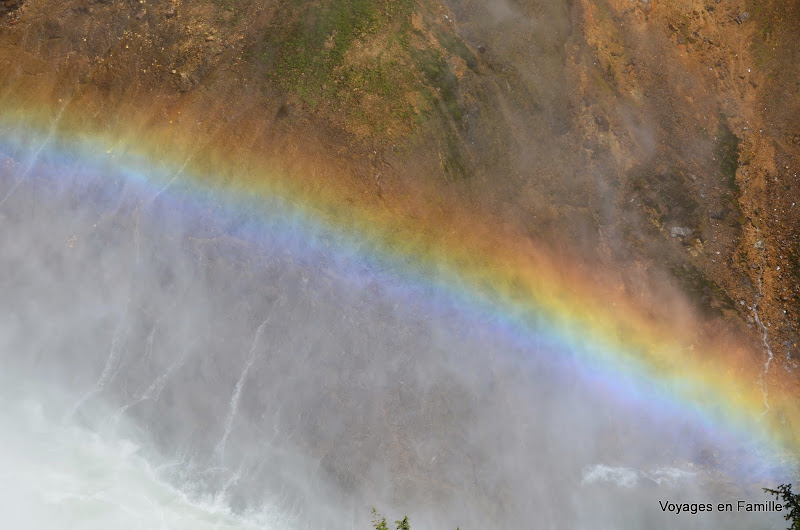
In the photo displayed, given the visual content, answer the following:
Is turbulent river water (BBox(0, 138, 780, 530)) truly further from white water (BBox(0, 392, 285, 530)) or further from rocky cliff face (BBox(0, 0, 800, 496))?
rocky cliff face (BBox(0, 0, 800, 496))

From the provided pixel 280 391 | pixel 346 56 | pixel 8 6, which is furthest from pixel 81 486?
pixel 346 56

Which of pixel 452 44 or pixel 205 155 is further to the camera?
pixel 452 44

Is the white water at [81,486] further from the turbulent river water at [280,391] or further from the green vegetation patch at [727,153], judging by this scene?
the green vegetation patch at [727,153]

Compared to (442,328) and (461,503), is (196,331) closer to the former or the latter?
(442,328)

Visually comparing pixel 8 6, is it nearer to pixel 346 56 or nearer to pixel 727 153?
pixel 346 56

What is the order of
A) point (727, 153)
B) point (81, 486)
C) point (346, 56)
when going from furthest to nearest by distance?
point (727, 153) → point (346, 56) → point (81, 486)

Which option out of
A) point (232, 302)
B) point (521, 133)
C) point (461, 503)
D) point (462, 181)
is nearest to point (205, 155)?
point (232, 302)

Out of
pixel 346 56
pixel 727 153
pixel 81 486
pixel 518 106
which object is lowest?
pixel 81 486

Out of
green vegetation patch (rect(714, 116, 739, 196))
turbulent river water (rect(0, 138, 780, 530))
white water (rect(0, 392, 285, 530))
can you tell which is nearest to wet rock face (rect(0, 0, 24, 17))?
turbulent river water (rect(0, 138, 780, 530))
